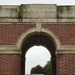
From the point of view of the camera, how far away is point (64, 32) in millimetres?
13875

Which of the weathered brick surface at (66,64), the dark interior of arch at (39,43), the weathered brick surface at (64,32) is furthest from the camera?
the dark interior of arch at (39,43)

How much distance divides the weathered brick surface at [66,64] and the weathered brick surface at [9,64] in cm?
277

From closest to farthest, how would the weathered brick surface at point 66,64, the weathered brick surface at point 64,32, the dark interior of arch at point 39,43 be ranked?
the weathered brick surface at point 66,64 → the weathered brick surface at point 64,32 → the dark interior of arch at point 39,43

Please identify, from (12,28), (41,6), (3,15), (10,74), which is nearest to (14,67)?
(10,74)

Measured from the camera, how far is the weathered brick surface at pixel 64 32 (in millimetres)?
13726

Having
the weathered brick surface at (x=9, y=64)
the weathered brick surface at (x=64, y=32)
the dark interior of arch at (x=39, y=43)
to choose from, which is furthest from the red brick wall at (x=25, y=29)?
the dark interior of arch at (x=39, y=43)

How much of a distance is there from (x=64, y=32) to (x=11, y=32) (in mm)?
3673

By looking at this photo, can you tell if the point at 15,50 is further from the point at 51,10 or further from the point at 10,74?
the point at 51,10

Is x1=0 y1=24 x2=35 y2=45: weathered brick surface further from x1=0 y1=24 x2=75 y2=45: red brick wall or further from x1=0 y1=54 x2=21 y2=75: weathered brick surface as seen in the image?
x1=0 y1=54 x2=21 y2=75: weathered brick surface

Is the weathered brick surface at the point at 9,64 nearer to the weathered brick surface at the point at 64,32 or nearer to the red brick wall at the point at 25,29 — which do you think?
the red brick wall at the point at 25,29

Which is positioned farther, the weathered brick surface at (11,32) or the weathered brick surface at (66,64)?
the weathered brick surface at (11,32)

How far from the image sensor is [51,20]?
13.9 meters

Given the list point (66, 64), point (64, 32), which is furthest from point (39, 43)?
point (66, 64)

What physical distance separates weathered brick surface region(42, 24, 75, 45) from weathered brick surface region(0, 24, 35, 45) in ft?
4.64
